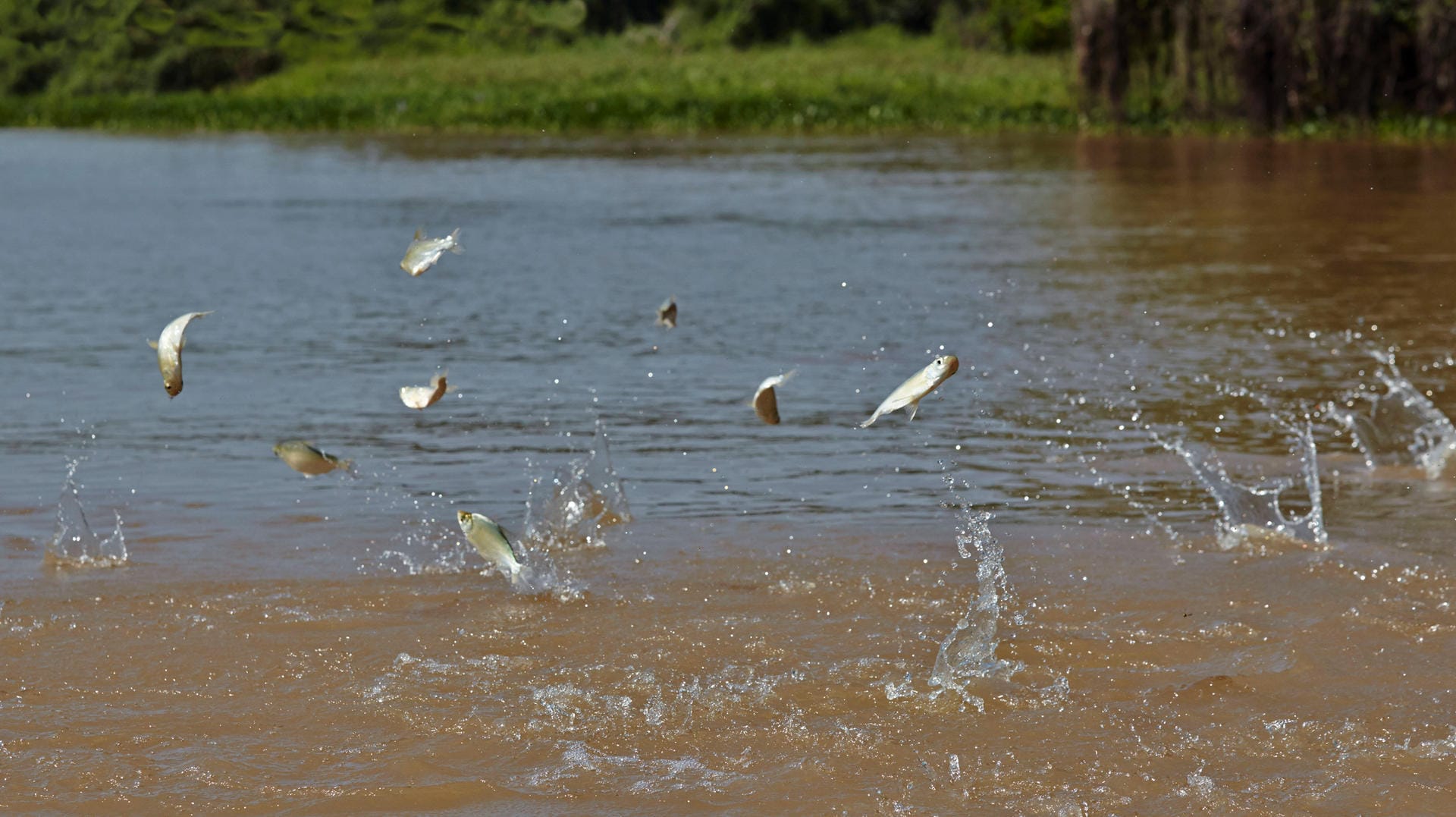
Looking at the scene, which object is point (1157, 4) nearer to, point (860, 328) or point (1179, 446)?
point (860, 328)

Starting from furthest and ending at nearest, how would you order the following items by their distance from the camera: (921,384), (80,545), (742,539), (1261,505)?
(1261,505) → (742,539) → (80,545) → (921,384)

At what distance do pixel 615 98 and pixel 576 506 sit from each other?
99.8 ft

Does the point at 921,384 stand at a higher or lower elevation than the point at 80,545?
higher

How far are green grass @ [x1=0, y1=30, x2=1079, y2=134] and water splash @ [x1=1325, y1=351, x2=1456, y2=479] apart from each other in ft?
77.8

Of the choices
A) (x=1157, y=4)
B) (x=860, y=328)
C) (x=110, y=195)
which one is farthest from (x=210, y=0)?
(x=860, y=328)

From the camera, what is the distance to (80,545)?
18.8 ft

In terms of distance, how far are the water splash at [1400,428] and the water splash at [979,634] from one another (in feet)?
6.21

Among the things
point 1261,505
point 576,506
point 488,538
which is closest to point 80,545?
point 576,506

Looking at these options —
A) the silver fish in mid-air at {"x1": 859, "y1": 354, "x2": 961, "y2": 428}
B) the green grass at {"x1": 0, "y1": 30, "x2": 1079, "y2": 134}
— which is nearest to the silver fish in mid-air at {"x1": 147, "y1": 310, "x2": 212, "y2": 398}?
the silver fish in mid-air at {"x1": 859, "y1": 354, "x2": 961, "y2": 428}

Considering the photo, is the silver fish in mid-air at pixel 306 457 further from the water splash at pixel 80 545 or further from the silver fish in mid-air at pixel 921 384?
the silver fish in mid-air at pixel 921 384

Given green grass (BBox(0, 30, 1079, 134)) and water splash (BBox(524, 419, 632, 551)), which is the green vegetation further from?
water splash (BBox(524, 419, 632, 551))

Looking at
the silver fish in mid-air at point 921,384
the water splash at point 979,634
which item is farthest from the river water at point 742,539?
the silver fish in mid-air at point 921,384

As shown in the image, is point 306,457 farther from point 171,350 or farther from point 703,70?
point 703,70

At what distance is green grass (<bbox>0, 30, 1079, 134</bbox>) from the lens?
33875 millimetres
